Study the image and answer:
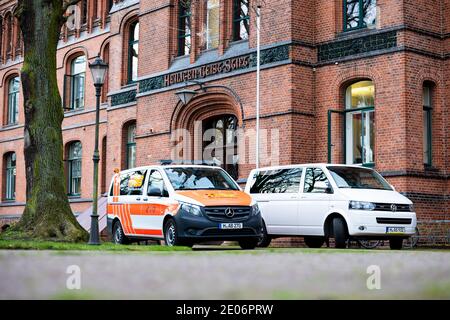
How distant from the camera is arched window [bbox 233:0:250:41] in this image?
2461 cm

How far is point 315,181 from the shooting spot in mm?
16547

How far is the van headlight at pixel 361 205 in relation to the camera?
15508 mm

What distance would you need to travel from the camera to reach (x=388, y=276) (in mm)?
7770

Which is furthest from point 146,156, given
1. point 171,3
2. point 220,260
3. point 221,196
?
point 220,260

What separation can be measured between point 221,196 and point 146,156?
12179 mm

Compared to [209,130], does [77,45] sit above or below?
above

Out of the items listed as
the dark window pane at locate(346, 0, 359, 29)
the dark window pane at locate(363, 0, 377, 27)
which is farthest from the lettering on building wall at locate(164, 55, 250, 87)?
the dark window pane at locate(363, 0, 377, 27)

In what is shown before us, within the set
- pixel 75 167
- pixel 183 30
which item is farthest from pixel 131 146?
pixel 75 167

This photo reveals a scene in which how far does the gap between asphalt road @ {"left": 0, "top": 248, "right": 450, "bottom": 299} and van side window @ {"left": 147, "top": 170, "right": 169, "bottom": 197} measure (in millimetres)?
6283

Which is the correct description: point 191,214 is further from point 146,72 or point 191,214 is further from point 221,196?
point 146,72

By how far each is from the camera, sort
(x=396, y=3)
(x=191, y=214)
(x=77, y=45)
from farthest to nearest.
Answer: (x=77, y=45), (x=396, y=3), (x=191, y=214)

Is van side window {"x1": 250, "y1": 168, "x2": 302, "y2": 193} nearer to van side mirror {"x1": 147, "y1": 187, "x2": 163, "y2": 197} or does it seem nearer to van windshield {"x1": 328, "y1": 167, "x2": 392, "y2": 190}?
van windshield {"x1": 328, "y1": 167, "x2": 392, "y2": 190}

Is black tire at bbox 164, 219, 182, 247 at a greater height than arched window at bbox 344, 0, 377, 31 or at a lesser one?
lesser

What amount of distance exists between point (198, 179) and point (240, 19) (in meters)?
9.74
